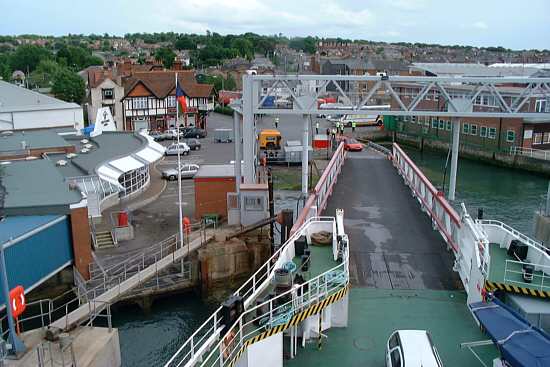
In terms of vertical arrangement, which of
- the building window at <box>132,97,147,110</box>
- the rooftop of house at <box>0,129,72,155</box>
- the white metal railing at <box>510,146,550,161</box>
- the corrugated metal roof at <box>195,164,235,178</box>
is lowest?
the white metal railing at <box>510,146,550,161</box>

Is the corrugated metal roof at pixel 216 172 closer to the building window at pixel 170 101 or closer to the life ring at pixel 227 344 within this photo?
the life ring at pixel 227 344

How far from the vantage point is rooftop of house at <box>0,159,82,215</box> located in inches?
790

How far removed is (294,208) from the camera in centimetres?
3578

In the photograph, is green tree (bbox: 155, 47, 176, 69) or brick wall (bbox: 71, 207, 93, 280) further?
green tree (bbox: 155, 47, 176, 69)

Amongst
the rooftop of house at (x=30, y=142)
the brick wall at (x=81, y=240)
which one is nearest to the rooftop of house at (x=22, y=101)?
the rooftop of house at (x=30, y=142)

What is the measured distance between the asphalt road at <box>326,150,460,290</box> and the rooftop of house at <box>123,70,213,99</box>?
149 feet

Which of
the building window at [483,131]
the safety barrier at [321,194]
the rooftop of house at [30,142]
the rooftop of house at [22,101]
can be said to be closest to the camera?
the safety barrier at [321,194]

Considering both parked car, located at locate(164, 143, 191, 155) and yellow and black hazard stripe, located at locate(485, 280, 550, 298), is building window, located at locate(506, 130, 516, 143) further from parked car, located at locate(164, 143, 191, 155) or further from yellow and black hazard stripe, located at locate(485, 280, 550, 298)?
yellow and black hazard stripe, located at locate(485, 280, 550, 298)

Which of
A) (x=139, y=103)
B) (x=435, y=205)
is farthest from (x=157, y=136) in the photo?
(x=435, y=205)

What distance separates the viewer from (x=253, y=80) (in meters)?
21.1

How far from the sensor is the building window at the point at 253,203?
25.1 metres

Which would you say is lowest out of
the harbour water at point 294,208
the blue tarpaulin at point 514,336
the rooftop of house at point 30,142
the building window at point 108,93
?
the harbour water at point 294,208

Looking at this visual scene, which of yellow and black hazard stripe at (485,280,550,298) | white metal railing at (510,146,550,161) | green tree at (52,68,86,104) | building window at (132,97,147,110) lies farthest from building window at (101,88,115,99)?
yellow and black hazard stripe at (485,280,550,298)

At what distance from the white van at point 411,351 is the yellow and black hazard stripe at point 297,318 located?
159cm
